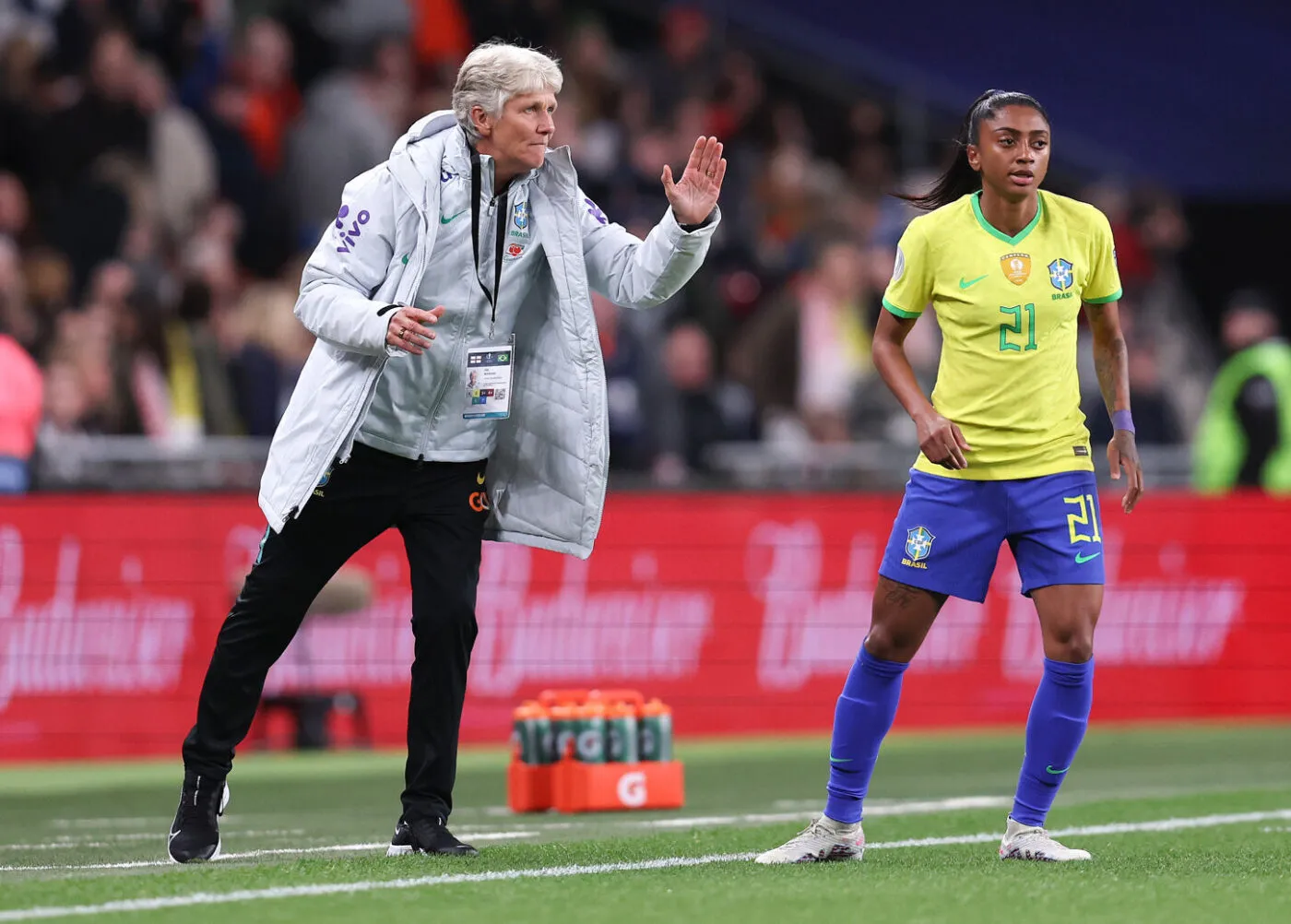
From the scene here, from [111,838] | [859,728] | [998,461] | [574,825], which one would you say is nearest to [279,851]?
[111,838]

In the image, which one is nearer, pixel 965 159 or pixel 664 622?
pixel 965 159

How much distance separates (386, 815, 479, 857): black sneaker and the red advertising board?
6163 mm

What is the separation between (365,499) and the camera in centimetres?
661

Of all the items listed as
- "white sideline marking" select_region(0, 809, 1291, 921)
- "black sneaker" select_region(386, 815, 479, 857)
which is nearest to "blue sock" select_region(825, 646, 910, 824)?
"white sideline marking" select_region(0, 809, 1291, 921)

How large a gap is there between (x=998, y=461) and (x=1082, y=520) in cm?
29

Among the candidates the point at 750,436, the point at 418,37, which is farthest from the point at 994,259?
the point at 418,37

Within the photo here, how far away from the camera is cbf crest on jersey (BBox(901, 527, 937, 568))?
21.1ft

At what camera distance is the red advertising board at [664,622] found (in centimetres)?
1241

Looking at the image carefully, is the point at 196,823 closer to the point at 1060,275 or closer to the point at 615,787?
the point at 615,787

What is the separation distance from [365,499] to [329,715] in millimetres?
6500

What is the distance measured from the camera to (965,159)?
266 inches

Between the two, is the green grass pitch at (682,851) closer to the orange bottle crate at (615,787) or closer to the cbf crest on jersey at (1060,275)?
the orange bottle crate at (615,787)

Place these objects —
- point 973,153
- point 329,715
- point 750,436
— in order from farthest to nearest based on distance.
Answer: point 750,436
point 329,715
point 973,153

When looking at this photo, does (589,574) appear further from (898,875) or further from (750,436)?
(898,875)
